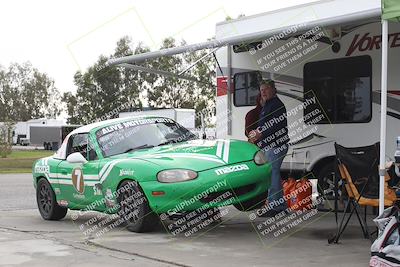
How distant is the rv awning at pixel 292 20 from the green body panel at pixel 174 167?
4.67 ft

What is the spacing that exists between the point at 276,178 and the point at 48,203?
12.1 feet

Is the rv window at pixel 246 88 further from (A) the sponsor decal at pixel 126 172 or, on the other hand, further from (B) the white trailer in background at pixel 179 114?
(B) the white trailer in background at pixel 179 114

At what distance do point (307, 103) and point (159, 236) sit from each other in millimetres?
3793

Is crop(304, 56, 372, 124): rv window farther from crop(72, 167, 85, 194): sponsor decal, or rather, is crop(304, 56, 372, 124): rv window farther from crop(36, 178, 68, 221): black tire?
crop(36, 178, 68, 221): black tire

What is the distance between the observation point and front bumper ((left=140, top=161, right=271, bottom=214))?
697 centimetres

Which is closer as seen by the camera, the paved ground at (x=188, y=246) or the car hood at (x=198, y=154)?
the paved ground at (x=188, y=246)

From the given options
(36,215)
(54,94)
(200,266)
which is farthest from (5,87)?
(200,266)

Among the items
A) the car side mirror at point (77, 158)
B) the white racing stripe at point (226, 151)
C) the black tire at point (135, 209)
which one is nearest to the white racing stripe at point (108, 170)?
the black tire at point (135, 209)

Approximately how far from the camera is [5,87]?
8731 centimetres

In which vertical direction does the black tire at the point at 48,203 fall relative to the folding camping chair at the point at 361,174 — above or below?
below

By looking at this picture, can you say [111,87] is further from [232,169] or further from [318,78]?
[232,169]

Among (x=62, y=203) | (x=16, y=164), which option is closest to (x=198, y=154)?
(x=62, y=203)

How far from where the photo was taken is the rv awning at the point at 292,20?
6.67m

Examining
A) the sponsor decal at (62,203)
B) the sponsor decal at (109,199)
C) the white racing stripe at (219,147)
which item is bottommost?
the sponsor decal at (62,203)
